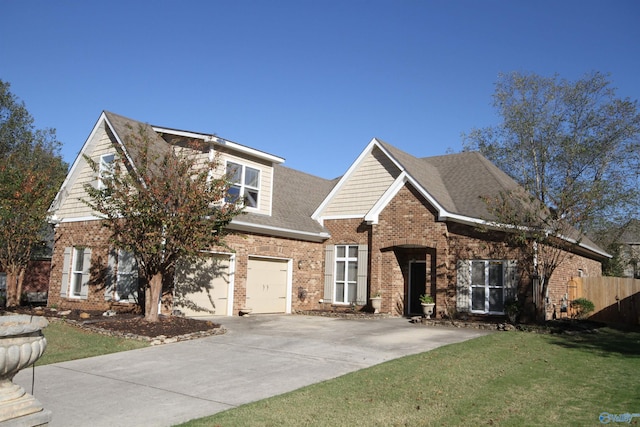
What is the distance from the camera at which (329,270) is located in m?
20.5

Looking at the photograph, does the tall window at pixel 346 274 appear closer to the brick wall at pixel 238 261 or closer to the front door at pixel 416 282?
the brick wall at pixel 238 261

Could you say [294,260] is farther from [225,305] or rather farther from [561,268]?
[561,268]

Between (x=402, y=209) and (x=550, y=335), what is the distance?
22.1 feet

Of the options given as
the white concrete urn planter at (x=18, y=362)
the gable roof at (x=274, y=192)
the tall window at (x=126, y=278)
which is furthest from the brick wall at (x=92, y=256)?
the white concrete urn planter at (x=18, y=362)

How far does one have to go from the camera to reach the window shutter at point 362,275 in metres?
19.4

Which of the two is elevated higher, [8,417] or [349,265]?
[349,265]

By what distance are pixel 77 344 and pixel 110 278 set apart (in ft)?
19.1

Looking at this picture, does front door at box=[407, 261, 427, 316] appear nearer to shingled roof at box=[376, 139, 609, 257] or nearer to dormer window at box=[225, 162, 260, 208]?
shingled roof at box=[376, 139, 609, 257]

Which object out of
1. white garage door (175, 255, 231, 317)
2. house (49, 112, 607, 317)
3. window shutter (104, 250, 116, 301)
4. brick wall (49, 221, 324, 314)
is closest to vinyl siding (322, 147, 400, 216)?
house (49, 112, 607, 317)

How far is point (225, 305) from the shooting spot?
17.3 meters

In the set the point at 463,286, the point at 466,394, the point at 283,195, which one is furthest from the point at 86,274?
the point at 466,394

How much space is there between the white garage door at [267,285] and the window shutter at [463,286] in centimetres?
646

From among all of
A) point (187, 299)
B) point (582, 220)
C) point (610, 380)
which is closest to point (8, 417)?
point (610, 380)

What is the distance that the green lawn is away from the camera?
33.4ft
